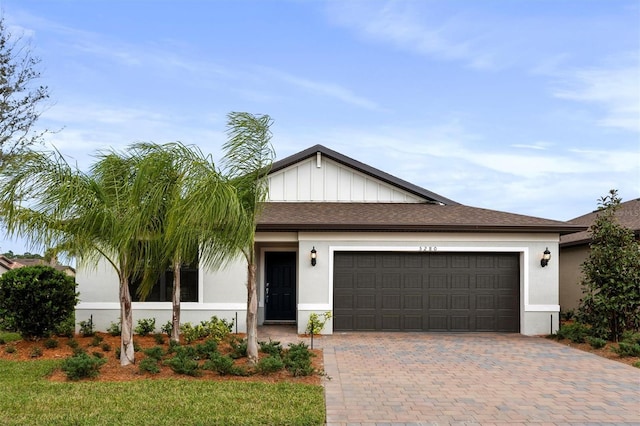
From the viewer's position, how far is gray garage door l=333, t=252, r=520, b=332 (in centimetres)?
1367

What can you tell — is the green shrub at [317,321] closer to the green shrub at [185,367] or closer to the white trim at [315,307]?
the white trim at [315,307]

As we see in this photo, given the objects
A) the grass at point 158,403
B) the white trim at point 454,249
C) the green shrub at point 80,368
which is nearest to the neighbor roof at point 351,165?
the white trim at point 454,249

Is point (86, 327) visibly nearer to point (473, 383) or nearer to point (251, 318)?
point (251, 318)

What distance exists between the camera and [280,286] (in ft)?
51.1

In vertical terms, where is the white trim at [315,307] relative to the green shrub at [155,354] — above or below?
above

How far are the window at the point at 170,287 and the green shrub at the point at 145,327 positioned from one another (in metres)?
0.57

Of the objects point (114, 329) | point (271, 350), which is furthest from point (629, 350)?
point (114, 329)

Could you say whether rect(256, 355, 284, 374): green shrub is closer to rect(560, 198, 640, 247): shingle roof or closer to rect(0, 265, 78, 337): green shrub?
rect(0, 265, 78, 337): green shrub

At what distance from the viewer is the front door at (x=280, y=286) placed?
15527 mm

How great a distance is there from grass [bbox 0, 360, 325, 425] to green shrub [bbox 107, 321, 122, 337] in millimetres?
4417

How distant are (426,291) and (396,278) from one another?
87 centimetres

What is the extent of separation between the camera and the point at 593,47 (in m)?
15.0

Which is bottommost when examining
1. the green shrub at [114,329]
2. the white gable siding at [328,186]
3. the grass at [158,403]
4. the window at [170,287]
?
the green shrub at [114,329]

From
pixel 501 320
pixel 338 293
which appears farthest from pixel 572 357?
pixel 338 293
